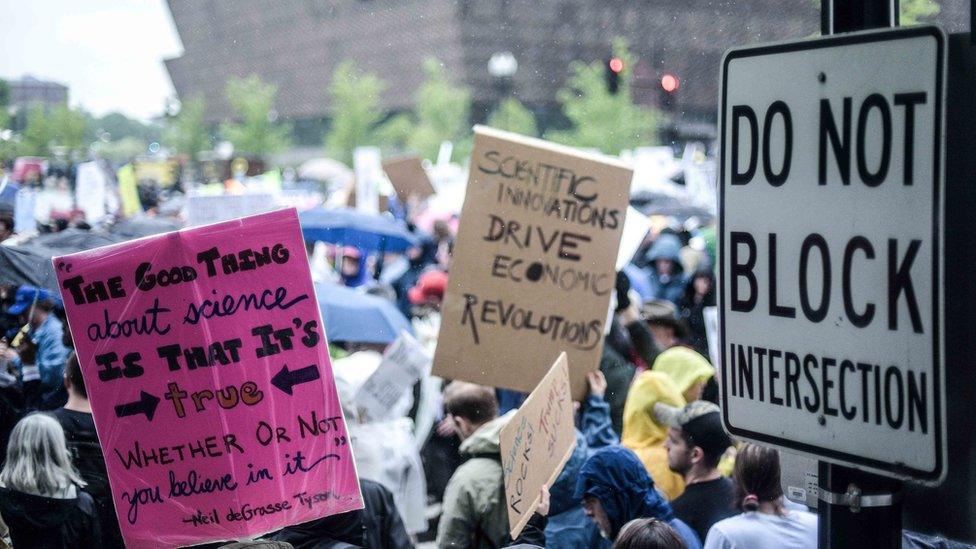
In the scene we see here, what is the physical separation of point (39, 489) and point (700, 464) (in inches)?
103

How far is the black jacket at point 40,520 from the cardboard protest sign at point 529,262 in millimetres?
1639

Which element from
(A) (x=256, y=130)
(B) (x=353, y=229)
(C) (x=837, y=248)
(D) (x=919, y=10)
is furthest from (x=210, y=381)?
(A) (x=256, y=130)

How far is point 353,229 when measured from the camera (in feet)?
35.6

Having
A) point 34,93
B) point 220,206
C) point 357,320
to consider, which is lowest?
point 357,320

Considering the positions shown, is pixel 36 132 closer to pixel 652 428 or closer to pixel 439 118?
pixel 652 428

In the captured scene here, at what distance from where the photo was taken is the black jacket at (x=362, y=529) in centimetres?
407

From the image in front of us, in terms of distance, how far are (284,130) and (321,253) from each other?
167 ft

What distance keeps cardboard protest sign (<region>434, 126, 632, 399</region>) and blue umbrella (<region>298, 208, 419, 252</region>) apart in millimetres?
5873

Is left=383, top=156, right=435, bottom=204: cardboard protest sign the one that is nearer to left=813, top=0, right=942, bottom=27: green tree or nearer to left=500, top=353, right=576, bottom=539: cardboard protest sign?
left=813, top=0, right=942, bottom=27: green tree

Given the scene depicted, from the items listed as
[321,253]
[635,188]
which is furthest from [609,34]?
[321,253]

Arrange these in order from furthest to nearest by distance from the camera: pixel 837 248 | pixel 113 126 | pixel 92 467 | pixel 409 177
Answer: pixel 113 126, pixel 409 177, pixel 92 467, pixel 837 248

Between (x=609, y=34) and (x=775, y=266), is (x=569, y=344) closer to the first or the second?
(x=775, y=266)

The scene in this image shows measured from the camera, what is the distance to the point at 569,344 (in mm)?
4891

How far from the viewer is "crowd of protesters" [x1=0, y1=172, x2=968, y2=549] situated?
3.82m
